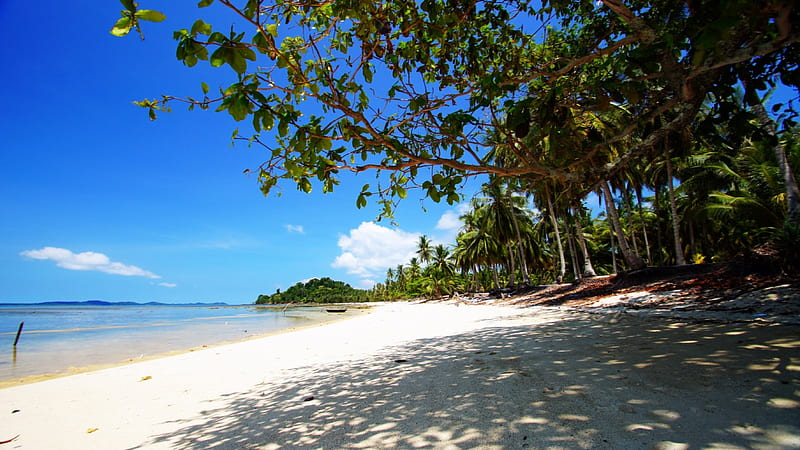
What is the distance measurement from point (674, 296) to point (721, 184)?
15.2 meters

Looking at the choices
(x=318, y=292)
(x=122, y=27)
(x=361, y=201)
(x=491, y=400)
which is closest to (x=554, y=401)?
(x=491, y=400)

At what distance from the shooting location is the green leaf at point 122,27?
1647 millimetres

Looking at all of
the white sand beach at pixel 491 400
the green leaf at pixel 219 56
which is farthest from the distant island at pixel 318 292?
the green leaf at pixel 219 56

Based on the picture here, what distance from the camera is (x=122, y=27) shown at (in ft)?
5.48

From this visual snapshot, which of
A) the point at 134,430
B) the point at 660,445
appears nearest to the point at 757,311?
the point at 660,445

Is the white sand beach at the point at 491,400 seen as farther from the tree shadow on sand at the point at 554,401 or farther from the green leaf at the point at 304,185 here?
the green leaf at the point at 304,185

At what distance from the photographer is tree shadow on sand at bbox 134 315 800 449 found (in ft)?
5.79

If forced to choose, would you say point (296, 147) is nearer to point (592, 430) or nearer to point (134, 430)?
point (592, 430)

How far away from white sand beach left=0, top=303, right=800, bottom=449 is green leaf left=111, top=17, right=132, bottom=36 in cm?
270

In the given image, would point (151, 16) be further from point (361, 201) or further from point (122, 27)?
point (361, 201)

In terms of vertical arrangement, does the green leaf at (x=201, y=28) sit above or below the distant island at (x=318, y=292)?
above

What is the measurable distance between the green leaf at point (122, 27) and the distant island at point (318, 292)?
114258 mm

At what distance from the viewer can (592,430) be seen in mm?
1818

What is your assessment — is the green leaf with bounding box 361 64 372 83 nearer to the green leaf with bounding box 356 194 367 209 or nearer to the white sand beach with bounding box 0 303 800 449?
the green leaf with bounding box 356 194 367 209
